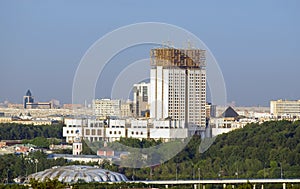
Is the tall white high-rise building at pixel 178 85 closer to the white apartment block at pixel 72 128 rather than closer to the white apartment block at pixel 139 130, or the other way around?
the white apartment block at pixel 139 130

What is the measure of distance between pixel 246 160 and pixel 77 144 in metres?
7.80

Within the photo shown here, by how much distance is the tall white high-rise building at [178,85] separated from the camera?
49.7 m

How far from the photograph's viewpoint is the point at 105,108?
53.8 m

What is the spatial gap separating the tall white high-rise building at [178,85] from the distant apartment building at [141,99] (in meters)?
0.21

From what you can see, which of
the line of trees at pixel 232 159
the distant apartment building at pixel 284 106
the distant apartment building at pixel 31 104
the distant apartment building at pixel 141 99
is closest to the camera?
the line of trees at pixel 232 159

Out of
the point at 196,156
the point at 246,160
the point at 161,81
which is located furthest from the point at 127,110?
the point at 246,160

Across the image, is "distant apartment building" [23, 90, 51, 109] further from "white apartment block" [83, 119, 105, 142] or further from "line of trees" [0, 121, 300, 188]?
"line of trees" [0, 121, 300, 188]

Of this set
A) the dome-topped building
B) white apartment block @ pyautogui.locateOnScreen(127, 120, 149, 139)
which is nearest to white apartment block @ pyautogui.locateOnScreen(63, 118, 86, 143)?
white apartment block @ pyautogui.locateOnScreen(127, 120, 149, 139)

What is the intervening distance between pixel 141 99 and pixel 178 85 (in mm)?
1664

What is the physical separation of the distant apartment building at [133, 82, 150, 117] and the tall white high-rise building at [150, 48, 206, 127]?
0.68ft

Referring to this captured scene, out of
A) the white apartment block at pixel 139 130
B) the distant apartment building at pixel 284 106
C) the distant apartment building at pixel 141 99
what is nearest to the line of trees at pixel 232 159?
the white apartment block at pixel 139 130

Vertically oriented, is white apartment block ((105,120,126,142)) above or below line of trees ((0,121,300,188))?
above

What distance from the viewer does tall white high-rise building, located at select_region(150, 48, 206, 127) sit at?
49697 millimetres

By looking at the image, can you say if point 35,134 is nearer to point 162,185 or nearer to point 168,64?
point 168,64
